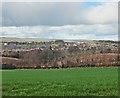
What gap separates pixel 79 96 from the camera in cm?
1730

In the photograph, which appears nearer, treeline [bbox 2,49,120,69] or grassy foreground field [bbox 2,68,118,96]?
grassy foreground field [bbox 2,68,118,96]

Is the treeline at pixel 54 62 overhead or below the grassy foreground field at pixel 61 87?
below

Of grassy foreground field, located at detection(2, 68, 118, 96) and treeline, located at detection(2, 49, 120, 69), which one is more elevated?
grassy foreground field, located at detection(2, 68, 118, 96)

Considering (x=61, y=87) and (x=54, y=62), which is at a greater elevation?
(x=61, y=87)

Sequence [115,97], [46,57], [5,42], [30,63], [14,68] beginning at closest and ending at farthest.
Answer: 1. [115,97]
2. [14,68]
3. [30,63]
4. [46,57]
5. [5,42]

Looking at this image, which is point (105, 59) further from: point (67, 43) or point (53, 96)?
point (53, 96)

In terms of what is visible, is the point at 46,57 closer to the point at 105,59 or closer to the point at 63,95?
the point at 105,59

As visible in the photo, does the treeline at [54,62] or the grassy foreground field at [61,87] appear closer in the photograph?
the grassy foreground field at [61,87]

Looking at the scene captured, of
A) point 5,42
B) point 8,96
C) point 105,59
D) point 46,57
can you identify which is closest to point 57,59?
point 46,57

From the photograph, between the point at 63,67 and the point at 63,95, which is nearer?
the point at 63,95

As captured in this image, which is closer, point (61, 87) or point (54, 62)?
point (61, 87)

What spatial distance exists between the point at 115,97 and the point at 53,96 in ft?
9.83

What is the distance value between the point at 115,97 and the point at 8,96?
17.2 feet

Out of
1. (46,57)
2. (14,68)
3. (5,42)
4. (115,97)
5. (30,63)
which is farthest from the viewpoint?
(5,42)
